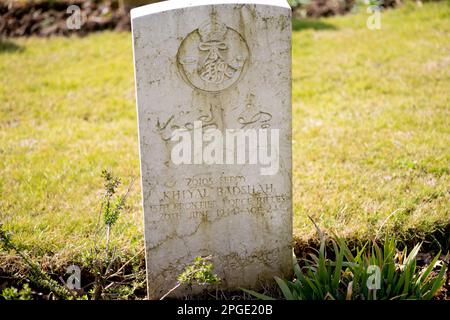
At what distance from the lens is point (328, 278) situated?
3.26 metres

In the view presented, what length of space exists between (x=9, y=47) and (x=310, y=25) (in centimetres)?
442

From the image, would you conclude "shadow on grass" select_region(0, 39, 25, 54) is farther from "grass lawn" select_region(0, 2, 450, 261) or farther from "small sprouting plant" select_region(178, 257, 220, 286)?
"small sprouting plant" select_region(178, 257, 220, 286)

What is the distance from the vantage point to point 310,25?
852 centimetres

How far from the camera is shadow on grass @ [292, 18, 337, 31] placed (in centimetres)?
839

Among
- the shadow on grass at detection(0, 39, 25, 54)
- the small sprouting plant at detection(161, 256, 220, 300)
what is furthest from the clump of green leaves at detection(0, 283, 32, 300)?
the shadow on grass at detection(0, 39, 25, 54)

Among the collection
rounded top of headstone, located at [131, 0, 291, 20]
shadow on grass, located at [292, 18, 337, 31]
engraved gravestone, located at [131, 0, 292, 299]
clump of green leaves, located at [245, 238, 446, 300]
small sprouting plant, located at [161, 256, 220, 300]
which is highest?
shadow on grass, located at [292, 18, 337, 31]

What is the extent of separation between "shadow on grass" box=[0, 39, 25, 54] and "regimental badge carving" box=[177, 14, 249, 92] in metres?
5.75

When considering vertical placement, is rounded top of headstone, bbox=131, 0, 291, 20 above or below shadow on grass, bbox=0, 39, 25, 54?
below

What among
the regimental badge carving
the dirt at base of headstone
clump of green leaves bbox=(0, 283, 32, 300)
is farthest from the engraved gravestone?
the dirt at base of headstone

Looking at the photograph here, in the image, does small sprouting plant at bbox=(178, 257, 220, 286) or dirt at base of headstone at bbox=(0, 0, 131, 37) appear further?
dirt at base of headstone at bbox=(0, 0, 131, 37)

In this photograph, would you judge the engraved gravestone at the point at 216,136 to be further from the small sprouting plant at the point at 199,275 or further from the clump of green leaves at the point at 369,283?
the clump of green leaves at the point at 369,283

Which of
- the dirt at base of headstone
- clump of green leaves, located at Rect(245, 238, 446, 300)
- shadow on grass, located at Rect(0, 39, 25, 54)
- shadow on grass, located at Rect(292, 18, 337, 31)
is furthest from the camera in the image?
the dirt at base of headstone

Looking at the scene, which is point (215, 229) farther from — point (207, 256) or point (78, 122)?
point (78, 122)

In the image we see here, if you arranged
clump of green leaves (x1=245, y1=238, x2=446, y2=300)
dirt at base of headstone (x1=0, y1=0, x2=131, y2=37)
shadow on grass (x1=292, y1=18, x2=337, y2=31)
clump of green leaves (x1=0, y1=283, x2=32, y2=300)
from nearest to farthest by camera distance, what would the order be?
clump of green leaves (x1=0, y1=283, x2=32, y2=300) < clump of green leaves (x1=245, y1=238, x2=446, y2=300) < shadow on grass (x1=292, y1=18, x2=337, y2=31) < dirt at base of headstone (x1=0, y1=0, x2=131, y2=37)
